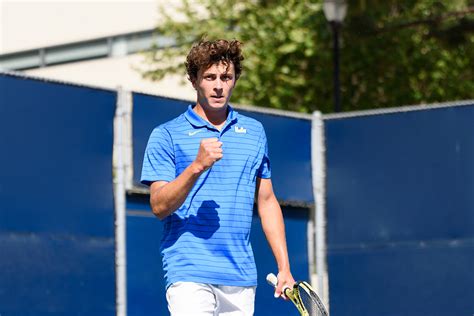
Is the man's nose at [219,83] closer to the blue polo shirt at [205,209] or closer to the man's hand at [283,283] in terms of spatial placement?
the blue polo shirt at [205,209]

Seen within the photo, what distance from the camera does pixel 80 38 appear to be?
37750 mm

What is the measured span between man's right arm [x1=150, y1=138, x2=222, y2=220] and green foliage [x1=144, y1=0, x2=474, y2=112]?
16785mm

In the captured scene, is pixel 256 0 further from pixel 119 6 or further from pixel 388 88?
pixel 119 6

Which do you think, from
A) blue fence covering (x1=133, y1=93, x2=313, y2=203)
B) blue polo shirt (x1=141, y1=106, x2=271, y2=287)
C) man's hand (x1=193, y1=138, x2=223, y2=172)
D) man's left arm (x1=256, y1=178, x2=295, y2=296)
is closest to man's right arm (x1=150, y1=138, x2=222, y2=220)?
man's hand (x1=193, y1=138, x2=223, y2=172)

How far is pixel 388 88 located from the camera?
2512 centimetres

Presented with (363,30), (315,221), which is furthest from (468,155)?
(363,30)

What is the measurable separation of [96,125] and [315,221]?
2.49 m

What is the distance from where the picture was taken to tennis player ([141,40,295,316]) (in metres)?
6.51

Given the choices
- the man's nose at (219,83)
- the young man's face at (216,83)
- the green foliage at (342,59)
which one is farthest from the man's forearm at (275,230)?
the green foliage at (342,59)

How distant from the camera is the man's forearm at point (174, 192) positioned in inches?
242

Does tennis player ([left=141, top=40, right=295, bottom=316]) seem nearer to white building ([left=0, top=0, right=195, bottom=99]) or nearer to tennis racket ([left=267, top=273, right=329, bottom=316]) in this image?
tennis racket ([left=267, top=273, right=329, bottom=316])

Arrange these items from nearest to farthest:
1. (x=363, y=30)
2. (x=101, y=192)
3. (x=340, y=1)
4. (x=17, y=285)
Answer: (x=17, y=285) < (x=101, y=192) < (x=340, y=1) < (x=363, y=30)

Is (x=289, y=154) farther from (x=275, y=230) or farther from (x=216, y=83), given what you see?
(x=216, y=83)

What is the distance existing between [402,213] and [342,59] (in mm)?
13386
